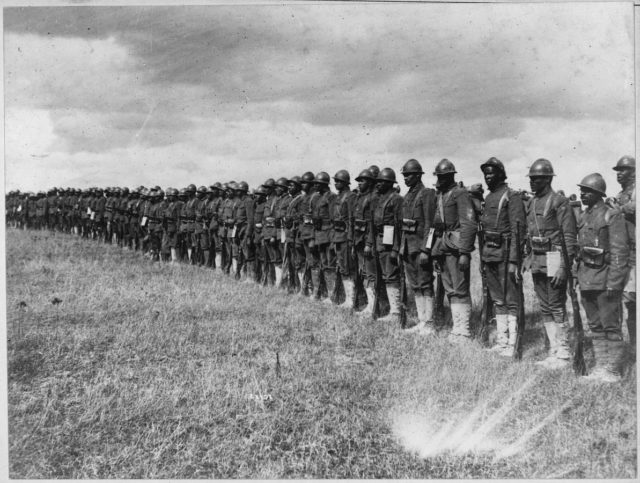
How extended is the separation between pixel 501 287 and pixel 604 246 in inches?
66.6

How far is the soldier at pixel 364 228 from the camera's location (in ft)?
31.4

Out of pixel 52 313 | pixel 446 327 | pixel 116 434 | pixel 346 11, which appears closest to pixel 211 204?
pixel 52 313

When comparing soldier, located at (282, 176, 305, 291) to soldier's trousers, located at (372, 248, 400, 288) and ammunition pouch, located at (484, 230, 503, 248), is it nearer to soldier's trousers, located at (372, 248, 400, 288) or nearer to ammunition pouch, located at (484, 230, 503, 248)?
soldier's trousers, located at (372, 248, 400, 288)

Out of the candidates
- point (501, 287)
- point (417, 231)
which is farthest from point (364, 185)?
point (501, 287)

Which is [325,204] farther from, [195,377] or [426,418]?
[426,418]

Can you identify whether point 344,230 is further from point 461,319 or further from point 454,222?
point 461,319

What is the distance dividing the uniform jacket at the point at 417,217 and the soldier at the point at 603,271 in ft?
8.32

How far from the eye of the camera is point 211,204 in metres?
15.5

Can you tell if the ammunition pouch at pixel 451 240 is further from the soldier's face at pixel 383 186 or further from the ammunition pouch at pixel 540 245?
the soldier's face at pixel 383 186

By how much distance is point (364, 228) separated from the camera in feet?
31.7

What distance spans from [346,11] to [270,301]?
591 cm

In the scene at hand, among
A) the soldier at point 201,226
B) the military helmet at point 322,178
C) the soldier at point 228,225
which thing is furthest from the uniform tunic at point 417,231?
the soldier at point 201,226

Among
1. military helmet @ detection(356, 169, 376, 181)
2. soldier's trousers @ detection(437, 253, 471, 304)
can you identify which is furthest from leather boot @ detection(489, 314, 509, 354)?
military helmet @ detection(356, 169, 376, 181)

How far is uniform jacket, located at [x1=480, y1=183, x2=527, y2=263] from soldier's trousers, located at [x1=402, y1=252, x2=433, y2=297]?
1.27 metres
